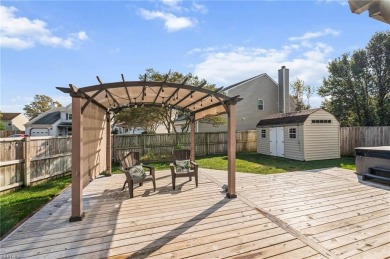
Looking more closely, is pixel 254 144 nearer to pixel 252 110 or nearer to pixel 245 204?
pixel 252 110

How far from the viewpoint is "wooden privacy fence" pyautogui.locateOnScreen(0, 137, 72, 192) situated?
5.54 meters

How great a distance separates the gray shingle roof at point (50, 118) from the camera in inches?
1039

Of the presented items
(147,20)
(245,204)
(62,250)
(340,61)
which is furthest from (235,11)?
(340,61)

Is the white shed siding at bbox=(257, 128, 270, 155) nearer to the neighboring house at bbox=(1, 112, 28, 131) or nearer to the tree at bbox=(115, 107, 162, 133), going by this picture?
the tree at bbox=(115, 107, 162, 133)

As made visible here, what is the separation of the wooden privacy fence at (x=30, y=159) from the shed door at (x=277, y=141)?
1091 centimetres

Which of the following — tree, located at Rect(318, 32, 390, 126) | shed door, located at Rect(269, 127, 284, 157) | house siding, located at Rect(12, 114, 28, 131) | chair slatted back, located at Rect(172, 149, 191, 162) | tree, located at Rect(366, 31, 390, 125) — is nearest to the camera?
chair slatted back, located at Rect(172, 149, 191, 162)

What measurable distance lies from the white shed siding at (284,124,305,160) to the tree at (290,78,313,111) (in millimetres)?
13055

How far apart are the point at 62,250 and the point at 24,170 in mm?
4647

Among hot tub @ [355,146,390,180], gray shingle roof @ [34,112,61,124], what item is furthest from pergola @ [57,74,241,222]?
gray shingle roof @ [34,112,61,124]

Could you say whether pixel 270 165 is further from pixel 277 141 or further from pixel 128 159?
pixel 128 159

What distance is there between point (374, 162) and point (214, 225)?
20.6ft

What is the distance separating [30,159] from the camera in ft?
20.4

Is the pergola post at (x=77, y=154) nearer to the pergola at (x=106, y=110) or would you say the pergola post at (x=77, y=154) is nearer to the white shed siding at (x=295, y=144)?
the pergola at (x=106, y=110)

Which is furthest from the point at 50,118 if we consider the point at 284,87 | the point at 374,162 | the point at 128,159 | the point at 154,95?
the point at 374,162
